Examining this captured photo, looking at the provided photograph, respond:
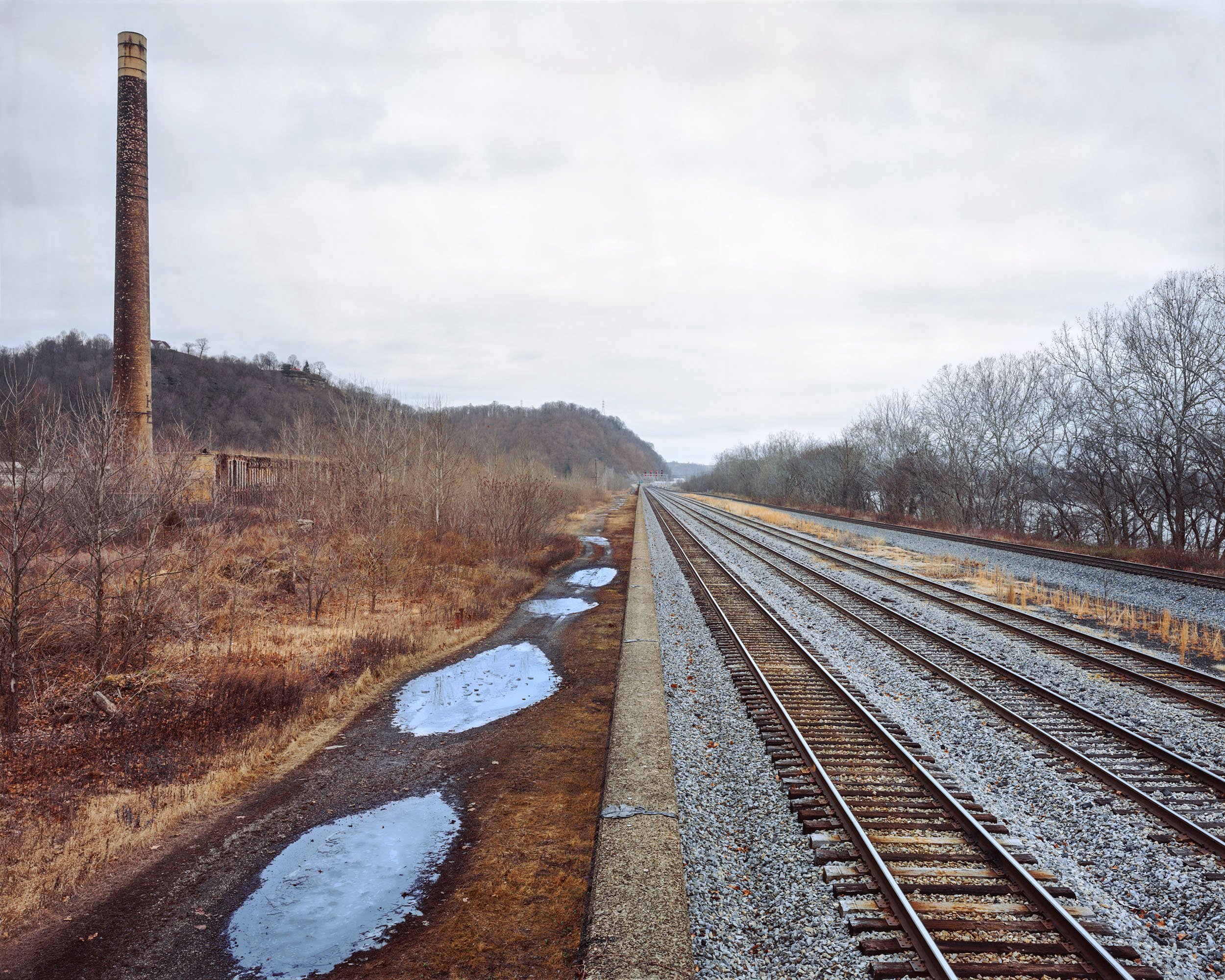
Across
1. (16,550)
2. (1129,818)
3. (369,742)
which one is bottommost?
(369,742)

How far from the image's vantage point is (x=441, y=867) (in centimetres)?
541

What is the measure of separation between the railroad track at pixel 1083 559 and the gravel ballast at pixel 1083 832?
13.1m

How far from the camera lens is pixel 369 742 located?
8242 millimetres

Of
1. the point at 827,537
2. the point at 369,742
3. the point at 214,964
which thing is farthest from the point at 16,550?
the point at 827,537

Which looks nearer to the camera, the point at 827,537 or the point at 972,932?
the point at 972,932

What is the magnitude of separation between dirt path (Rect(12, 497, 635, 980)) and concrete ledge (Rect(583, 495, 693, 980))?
0.21 m

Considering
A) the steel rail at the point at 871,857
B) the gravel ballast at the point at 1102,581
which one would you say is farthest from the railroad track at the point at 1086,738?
the gravel ballast at the point at 1102,581

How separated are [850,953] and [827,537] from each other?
Result: 30194mm

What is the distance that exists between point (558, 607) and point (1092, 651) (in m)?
11.2

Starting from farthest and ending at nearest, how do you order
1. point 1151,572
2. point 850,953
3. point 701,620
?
1. point 1151,572
2. point 701,620
3. point 850,953

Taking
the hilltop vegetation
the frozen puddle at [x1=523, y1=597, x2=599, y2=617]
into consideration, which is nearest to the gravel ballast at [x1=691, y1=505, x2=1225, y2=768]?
the frozen puddle at [x1=523, y1=597, x2=599, y2=617]

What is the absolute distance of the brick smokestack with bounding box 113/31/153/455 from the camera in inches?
728

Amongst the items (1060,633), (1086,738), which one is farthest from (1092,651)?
(1086,738)

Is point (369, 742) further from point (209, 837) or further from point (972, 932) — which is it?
point (972, 932)
